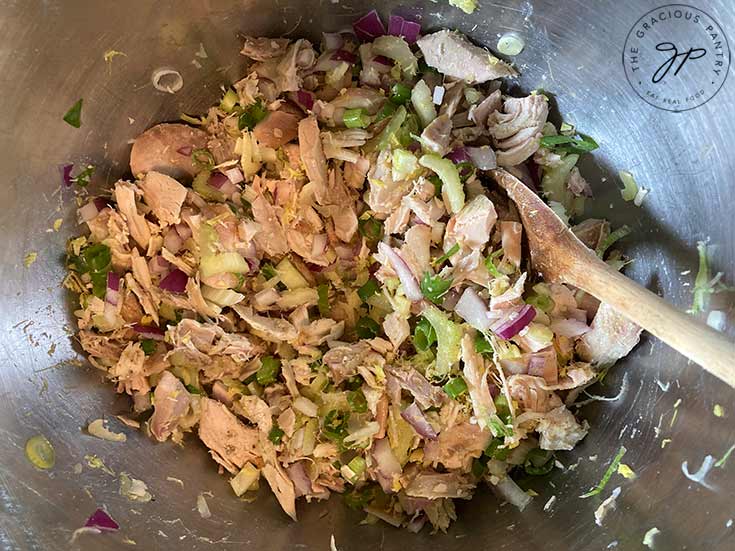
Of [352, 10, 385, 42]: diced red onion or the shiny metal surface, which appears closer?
the shiny metal surface

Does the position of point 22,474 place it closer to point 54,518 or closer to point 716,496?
point 54,518

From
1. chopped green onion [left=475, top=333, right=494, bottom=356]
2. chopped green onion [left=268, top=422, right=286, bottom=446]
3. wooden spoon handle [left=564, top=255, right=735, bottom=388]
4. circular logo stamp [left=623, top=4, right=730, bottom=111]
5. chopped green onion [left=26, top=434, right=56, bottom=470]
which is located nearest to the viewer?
wooden spoon handle [left=564, top=255, right=735, bottom=388]

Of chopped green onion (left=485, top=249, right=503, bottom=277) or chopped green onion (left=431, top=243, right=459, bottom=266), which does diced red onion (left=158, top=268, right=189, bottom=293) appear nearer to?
chopped green onion (left=431, top=243, right=459, bottom=266)

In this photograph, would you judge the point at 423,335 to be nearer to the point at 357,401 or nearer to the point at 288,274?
the point at 357,401

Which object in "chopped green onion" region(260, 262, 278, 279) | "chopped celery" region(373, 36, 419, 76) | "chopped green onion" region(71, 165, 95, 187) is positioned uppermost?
"chopped celery" region(373, 36, 419, 76)

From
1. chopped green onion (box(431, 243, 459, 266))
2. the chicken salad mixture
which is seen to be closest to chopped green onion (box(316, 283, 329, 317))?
the chicken salad mixture

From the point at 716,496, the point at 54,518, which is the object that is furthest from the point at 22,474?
the point at 716,496
